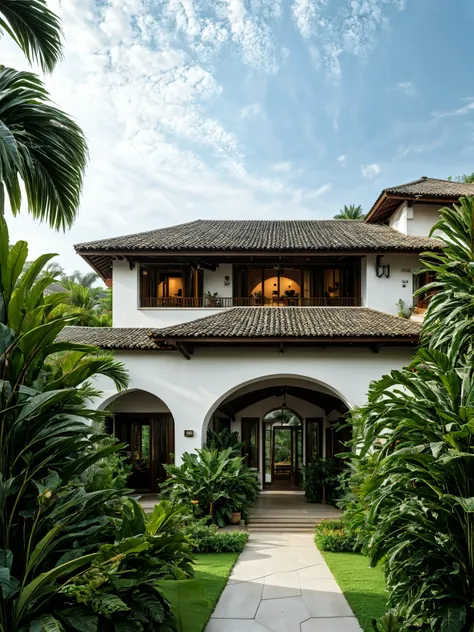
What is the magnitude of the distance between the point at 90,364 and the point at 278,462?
1762cm

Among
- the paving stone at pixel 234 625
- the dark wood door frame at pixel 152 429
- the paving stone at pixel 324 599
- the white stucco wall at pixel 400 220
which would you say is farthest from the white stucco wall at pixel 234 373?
the paving stone at pixel 234 625

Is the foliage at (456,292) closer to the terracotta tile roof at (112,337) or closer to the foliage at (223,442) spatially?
the terracotta tile roof at (112,337)

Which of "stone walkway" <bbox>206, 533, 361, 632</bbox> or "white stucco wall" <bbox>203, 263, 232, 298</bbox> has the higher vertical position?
"white stucco wall" <bbox>203, 263, 232, 298</bbox>

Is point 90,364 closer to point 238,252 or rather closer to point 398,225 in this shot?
point 238,252

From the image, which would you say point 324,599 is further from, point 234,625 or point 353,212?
point 353,212

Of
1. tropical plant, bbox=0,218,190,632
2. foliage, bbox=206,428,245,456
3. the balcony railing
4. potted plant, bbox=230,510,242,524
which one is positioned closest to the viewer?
tropical plant, bbox=0,218,190,632

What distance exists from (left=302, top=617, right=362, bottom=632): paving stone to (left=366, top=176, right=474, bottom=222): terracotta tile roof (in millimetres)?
12610

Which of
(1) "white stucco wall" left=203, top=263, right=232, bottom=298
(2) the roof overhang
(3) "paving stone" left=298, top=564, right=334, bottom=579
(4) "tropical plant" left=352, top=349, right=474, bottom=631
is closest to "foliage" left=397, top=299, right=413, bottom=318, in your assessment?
(2) the roof overhang

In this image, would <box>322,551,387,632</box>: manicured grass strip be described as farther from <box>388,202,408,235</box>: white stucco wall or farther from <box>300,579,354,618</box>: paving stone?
<box>388,202,408,235</box>: white stucco wall

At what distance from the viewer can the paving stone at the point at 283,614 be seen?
6305 mm

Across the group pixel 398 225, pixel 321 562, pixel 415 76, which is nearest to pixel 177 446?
pixel 321 562

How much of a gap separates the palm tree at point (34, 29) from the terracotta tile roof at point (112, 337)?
7.45 metres

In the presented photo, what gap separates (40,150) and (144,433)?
12.3m

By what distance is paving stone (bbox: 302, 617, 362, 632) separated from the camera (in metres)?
6.11
